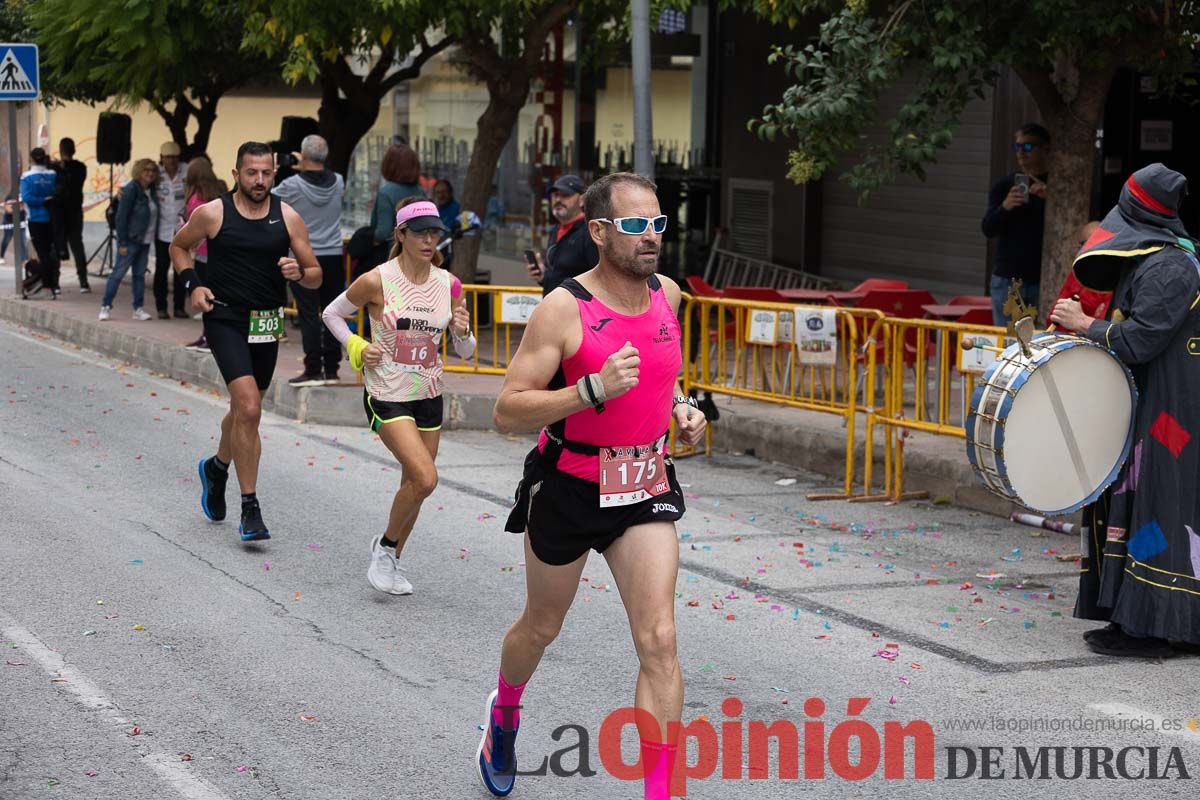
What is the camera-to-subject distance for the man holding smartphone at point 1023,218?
496 inches

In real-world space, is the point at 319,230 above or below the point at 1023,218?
below

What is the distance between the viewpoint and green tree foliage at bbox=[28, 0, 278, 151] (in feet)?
60.1

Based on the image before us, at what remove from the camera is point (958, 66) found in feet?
35.1

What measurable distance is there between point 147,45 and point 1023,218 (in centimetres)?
1027

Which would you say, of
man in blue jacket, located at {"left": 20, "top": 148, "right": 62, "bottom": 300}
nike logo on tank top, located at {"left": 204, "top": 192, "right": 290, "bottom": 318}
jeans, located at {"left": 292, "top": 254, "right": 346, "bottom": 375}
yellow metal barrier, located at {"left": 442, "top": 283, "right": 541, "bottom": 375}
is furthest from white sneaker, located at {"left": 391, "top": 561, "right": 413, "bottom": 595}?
man in blue jacket, located at {"left": 20, "top": 148, "right": 62, "bottom": 300}

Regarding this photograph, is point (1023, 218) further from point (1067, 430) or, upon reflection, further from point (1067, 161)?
point (1067, 430)

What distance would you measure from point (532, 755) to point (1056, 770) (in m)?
1.79

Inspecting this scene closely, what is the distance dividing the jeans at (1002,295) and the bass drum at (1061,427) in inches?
223

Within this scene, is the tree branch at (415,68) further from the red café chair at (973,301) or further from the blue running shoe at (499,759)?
the blue running shoe at (499,759)

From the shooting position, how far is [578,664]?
7.05 m

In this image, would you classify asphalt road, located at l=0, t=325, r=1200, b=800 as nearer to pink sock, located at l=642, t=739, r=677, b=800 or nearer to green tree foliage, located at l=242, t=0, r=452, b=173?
pink sock, located at l=642, t=739, r=677, b=800

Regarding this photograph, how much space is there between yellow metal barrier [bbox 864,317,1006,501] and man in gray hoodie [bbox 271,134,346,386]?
210 inches

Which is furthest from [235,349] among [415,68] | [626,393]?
[415,68]

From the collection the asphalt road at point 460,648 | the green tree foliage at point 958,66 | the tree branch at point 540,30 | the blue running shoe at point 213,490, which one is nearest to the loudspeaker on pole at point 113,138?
the tree branch at point 540,30
